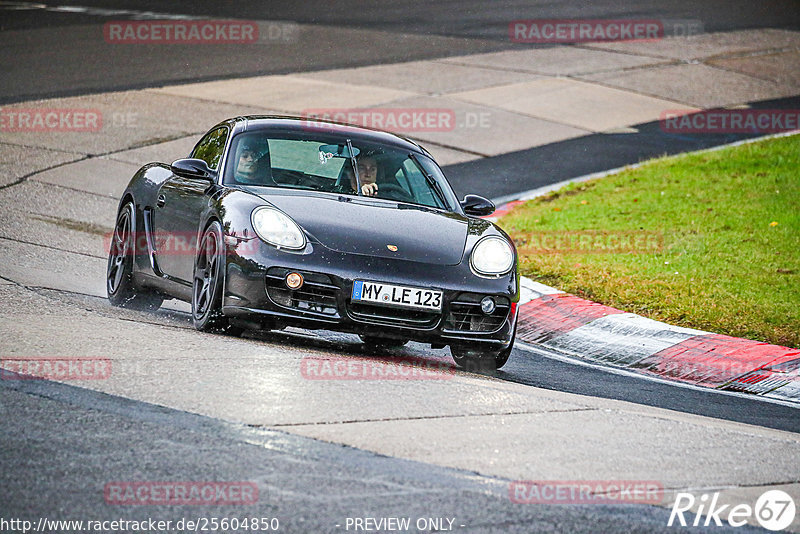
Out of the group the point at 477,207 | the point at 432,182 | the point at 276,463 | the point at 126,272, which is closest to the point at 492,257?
the point at 477,207

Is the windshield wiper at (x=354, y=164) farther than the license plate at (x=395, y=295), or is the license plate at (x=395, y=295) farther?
the windshield wiper at (x=354, y=164)

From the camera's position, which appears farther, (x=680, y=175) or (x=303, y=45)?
(x=303, y=45)

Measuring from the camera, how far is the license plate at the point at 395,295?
A: 22.7ft

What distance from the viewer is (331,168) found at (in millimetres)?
8078

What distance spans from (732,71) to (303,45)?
814cm

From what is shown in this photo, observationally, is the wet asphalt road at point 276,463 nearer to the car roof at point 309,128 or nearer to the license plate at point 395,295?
the license plate at point 395,295

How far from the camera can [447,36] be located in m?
26.2

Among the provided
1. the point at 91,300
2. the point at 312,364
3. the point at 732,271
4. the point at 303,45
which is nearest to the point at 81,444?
the point at 312,364

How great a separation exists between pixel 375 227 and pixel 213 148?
182cm

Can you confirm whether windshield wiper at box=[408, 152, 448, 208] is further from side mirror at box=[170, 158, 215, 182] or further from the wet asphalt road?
side mirror at box=[170, 158, 215, 182]

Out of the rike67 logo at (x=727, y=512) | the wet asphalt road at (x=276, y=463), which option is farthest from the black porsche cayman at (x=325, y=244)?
the rike67 logo at (x=727, y=512)

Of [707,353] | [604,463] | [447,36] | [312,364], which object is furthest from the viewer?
[447,36]

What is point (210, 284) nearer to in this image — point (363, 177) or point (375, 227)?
point (375, 227)

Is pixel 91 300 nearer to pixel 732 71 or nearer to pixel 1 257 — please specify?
pixel 1 257
